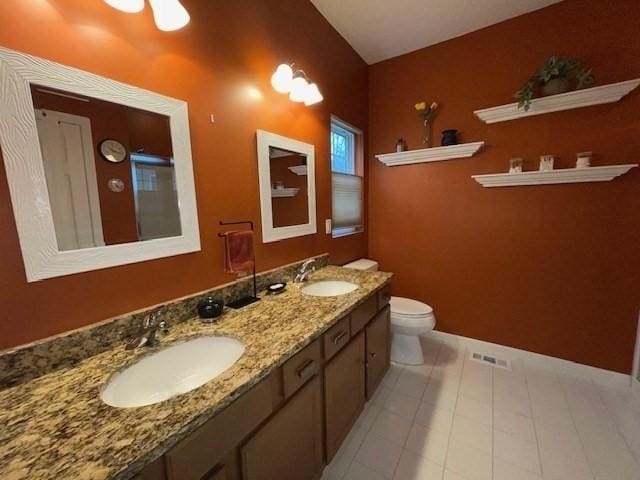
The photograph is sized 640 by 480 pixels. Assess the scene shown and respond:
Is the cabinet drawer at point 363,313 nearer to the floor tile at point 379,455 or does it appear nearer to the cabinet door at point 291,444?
the cabinet door at point 291,444

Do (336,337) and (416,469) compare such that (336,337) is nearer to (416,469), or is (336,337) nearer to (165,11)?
(416,469)

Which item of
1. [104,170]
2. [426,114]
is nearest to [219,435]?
[104,170]

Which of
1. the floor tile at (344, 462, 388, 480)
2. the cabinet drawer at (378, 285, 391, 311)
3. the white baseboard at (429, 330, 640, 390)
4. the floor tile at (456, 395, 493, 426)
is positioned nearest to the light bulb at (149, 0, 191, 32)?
the cabinet drawer at (378, 285, 391, 311)

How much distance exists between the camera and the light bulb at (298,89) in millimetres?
1570

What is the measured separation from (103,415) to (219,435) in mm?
277

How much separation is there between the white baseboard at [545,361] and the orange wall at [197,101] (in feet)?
5.08

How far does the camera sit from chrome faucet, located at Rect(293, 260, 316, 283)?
5.63 feet

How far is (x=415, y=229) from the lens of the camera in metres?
2.52

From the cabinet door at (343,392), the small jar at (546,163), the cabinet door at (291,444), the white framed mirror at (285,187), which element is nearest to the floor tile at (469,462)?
the cabinet door at (343,392)

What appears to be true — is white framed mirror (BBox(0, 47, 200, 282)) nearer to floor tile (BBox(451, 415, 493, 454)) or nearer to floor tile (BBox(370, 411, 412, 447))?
floor tile (BBox(370, 411, 412, 447))

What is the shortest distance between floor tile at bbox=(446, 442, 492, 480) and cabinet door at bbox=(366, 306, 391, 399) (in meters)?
0.51

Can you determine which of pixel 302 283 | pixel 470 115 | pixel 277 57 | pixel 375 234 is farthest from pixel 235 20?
pixel 375 234

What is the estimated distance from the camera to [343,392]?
4.42 feet

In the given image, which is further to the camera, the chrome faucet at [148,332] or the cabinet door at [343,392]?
the cabinet door at [343,392]
